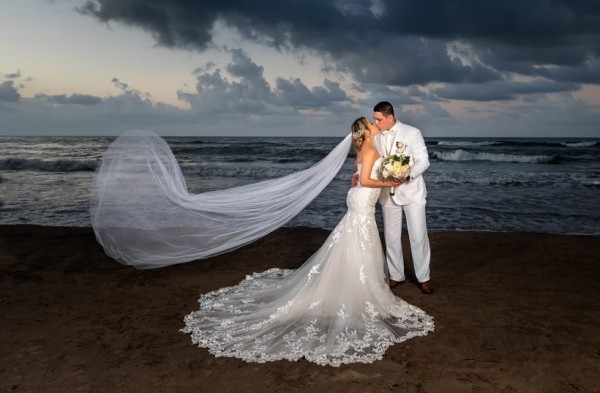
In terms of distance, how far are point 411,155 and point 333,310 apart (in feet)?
6.51

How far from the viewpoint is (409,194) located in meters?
5.27

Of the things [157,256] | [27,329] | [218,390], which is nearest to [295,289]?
[218,390]

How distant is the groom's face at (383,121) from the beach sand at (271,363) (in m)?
2.01

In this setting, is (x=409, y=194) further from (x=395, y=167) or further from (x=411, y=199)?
(x=395, y=167)

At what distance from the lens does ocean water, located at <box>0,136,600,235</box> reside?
10.9 metres

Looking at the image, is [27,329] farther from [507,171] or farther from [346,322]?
[507,171]

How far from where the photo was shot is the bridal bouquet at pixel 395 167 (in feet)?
15.6

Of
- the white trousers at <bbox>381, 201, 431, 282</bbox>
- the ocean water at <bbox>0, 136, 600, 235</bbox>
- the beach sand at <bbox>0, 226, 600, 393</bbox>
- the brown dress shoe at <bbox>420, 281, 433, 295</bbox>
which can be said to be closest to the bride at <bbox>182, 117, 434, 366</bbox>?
the beach sand at <bbox>0, 226, 600, 393</bbox>

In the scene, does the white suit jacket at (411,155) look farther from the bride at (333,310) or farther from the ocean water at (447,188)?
the ocean water at (447,188)

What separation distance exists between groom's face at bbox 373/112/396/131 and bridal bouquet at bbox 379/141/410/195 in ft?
1.10

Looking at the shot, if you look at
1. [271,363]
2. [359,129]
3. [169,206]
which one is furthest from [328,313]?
[169,206]

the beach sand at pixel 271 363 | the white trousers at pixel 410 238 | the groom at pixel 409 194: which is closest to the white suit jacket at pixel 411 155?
the groom at pixel 409 194

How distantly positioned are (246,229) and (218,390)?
101 inches

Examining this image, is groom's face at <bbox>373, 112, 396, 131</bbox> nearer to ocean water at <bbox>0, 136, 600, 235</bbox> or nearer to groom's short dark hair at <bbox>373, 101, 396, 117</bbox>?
groom's short dark hair at <bbox>373, 101, 396, 117</bbox>
